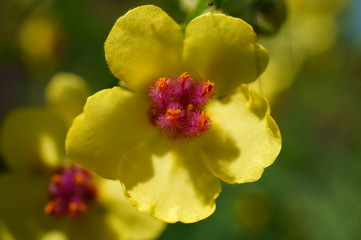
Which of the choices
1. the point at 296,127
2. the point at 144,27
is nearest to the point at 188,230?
the point at 296,127

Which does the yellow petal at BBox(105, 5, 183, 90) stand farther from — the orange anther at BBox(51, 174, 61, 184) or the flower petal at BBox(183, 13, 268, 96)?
the orange anther at BBox(51, 174, 61, 184)

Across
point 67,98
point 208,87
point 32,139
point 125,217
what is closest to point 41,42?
point 67,98

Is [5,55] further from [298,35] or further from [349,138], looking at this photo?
[349,138]

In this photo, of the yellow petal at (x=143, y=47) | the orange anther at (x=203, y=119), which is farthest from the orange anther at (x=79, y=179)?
the orange anther at (x=203, y=119)

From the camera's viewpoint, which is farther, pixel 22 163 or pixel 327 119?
pixel 327 119

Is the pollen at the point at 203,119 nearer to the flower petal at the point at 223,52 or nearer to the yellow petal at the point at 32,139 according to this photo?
the flower petal at the point at 223,52

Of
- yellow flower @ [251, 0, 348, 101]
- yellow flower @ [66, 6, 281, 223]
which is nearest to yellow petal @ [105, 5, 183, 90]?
yellow flower @ [66, 6, 281, 223]

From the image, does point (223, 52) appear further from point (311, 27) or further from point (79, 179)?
point (311, 27)
